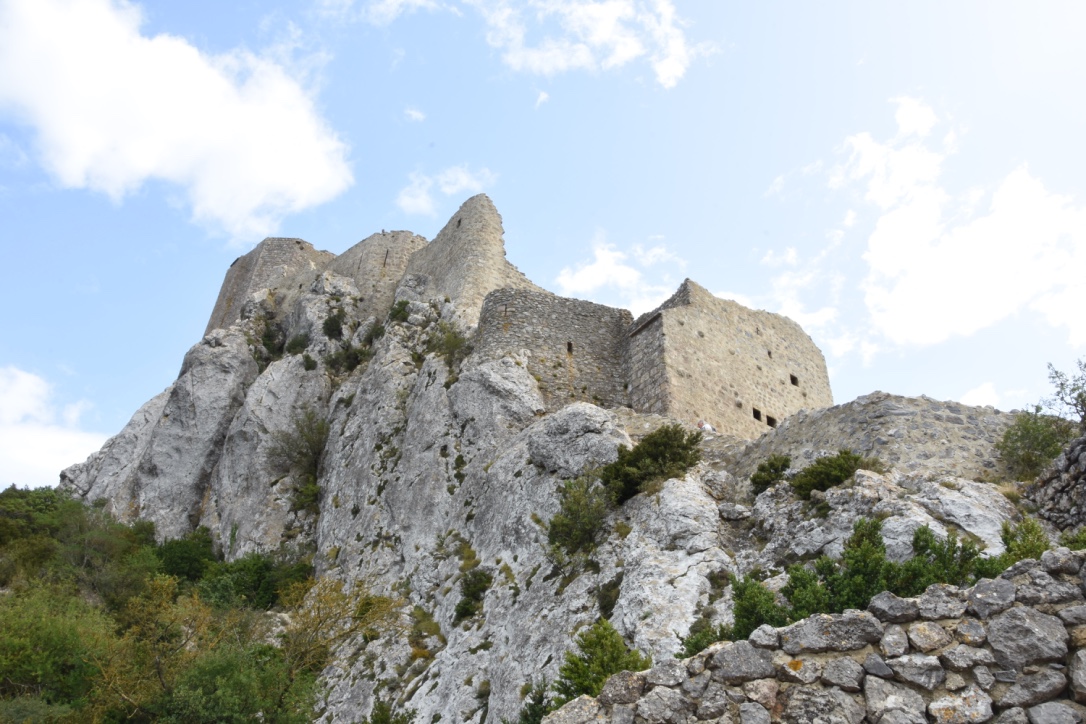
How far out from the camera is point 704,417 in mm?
23141

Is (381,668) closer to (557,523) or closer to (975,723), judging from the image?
(557,523)

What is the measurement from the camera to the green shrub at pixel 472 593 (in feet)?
56.9

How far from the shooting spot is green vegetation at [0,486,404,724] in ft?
54.6

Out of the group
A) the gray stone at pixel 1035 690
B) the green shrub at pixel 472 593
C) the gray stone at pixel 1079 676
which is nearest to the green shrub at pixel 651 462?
the green shrub at pixel 472 593

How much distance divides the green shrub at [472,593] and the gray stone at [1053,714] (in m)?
12.8

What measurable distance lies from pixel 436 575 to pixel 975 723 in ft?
50.1

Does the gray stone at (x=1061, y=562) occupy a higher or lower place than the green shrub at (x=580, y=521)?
lower

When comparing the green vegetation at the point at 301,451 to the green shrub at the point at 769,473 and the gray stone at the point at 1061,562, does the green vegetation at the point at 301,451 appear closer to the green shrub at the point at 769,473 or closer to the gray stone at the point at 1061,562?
the green shrub at the point at 769,473

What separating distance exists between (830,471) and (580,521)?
16.4ft

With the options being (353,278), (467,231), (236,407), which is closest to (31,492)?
(236,407)

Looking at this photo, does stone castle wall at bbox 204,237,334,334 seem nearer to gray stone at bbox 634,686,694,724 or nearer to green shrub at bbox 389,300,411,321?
green shrub at bbox 389,300,411,321

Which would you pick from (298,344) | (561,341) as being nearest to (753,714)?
(561,341)

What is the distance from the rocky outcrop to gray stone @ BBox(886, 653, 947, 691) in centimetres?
740

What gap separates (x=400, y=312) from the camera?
32.3 m
